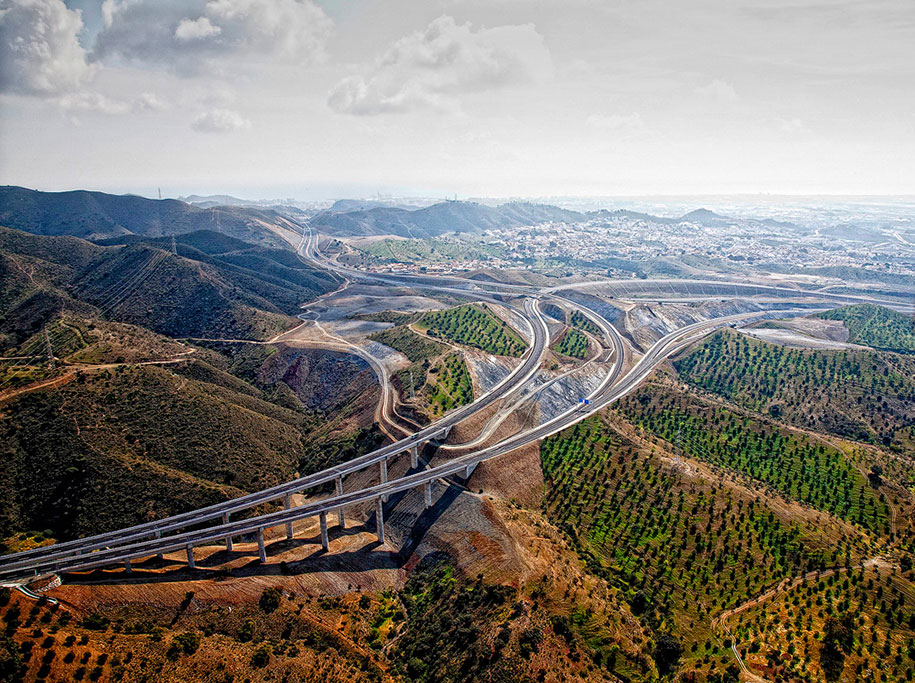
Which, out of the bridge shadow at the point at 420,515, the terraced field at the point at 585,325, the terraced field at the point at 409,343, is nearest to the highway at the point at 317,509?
the bridge shadow at the point at 420,515

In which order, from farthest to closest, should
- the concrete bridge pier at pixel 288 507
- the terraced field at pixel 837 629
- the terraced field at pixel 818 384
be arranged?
1. the terraced field at pixel 818 384
2. the concrete bridge pier at pixel 288 507
3. the terraced field at pixel 837 629

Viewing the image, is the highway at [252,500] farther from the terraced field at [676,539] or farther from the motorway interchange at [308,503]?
the terraced field at [676,539]

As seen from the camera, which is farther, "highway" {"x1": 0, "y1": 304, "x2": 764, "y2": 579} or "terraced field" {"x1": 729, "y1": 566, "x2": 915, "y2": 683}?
"highway" {"x1": 0, "y1": 304, "x2": 764, "y2": 579}

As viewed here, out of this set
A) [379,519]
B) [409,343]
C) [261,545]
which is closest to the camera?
[261,545]

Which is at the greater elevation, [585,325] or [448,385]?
[585,325]

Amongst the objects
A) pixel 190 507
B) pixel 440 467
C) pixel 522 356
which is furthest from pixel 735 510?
pixel 190 507

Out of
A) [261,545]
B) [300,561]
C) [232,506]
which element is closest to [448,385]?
[232,506]

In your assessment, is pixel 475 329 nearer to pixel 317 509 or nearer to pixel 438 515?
pixel 438 515

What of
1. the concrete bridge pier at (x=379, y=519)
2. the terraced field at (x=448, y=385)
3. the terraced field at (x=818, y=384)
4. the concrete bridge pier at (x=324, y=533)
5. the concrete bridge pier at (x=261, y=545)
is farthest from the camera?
the terraced field at (x=818, y=384)

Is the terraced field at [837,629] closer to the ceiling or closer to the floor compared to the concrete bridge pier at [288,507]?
closer to the floor

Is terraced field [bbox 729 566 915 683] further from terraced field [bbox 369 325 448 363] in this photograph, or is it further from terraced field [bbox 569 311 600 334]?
terraced field [bbox 569 311 600 334]

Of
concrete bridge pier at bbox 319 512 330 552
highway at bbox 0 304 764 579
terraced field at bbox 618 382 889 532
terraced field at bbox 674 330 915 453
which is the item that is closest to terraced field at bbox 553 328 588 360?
highway at bbox 0 304 764 579

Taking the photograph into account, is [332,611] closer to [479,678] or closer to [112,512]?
[479,678]
